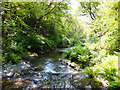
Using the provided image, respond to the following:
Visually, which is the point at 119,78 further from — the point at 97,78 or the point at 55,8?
the point at 55,8

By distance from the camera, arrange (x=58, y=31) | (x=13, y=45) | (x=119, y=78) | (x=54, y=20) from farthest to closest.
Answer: (x=58, y=31) → (x=54, y=20) → (x=13, y=45) → (x=119, y=78)

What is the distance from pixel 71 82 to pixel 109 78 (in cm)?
155

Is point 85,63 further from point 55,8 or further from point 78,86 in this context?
point 55,8

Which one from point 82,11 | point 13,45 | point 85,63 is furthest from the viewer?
point 82,11

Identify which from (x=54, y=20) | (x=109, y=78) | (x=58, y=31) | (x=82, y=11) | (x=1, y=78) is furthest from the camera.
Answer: (x=82, y=11)

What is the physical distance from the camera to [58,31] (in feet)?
38.8

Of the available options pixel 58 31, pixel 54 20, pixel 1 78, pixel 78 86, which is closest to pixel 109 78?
pixel 78 86

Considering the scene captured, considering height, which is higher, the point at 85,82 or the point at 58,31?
the point at 58,31

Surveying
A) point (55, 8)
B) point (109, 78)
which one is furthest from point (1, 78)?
point (55, 8)

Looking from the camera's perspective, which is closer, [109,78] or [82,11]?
[109,78]

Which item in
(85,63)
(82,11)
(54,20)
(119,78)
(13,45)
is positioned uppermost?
(82,11)

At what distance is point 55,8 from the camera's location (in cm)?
842

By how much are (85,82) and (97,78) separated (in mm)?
534

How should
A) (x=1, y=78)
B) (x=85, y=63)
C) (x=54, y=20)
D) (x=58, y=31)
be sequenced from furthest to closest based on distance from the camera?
(x=58, y=31) → (x=54, y=20) → (x=85, y=63) → (x=1, y=78)
